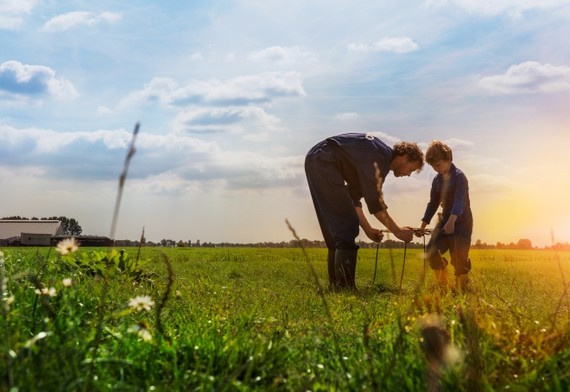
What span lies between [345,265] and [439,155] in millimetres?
2086

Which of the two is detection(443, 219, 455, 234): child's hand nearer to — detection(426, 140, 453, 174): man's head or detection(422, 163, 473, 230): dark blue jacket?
detection(422, 163, 473, 230): dark blue jacket

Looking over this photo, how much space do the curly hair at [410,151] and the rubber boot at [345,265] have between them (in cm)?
148

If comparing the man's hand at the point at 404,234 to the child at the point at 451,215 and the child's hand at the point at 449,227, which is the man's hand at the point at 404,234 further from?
the child's hand at the point at 449,227

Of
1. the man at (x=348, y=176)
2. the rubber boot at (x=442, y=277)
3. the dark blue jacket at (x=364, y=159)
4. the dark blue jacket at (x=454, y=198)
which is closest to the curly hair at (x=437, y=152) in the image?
the dark blue jacket at (x=454, y=198)

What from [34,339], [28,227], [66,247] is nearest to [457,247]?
[66,247]

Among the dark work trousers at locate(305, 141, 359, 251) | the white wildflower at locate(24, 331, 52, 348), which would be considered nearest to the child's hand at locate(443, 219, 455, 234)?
the dark work trousers at locate(305, 141, 359, 251)

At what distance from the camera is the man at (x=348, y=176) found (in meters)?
8.71

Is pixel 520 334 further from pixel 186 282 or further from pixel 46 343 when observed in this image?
pixel 186 282

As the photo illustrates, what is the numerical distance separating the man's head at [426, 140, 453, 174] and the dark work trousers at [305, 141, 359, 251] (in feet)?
4.55

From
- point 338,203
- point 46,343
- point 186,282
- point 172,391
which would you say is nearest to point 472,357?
point 172,391

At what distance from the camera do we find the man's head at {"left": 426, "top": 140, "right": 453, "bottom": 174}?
31.1 feet

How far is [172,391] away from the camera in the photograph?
314 cm

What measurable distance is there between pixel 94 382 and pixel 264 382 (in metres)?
0.87

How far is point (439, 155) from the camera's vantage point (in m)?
9.48
